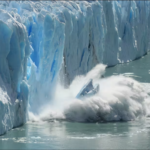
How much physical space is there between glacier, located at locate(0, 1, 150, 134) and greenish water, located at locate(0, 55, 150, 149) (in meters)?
0.42

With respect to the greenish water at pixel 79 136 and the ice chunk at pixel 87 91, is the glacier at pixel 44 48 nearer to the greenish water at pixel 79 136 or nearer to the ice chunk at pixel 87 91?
the greenish water at pixel 79 136

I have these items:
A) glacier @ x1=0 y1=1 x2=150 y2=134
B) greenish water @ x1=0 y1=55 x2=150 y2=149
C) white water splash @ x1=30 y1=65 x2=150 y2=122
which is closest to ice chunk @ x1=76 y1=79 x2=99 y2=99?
white water splash @ x1=30 y1=65 x2=150 y2=122

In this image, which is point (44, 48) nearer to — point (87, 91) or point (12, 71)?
point (87, 91)

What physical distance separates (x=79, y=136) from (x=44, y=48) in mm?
3387

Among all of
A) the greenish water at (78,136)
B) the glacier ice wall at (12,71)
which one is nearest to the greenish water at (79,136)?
the greenish water at (78,136)

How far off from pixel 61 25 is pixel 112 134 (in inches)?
171

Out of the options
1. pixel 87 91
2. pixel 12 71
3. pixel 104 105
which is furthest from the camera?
pixel 87 91

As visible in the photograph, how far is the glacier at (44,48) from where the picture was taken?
1378cm

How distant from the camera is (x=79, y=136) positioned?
13.7 metres

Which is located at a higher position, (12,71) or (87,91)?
(12,71)

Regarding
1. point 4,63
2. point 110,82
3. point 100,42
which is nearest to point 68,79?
point 110,82

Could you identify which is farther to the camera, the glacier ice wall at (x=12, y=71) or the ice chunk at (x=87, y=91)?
the ice chunk at (x=87, y=91)

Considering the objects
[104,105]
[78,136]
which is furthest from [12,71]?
[104,105]

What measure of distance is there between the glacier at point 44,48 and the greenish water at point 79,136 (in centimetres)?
42
